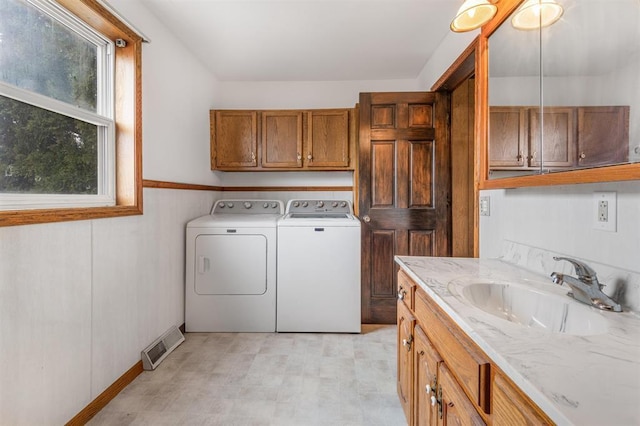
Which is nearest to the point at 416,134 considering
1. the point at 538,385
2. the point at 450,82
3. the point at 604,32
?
the point at 450,82

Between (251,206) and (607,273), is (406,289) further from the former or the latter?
(251,206)

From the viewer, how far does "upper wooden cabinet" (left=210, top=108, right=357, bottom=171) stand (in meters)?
3.11

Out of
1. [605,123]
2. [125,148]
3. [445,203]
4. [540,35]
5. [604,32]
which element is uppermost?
[540,35]

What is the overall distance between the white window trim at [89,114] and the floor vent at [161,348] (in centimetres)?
102

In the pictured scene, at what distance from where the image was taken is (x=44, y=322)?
1.32 metres

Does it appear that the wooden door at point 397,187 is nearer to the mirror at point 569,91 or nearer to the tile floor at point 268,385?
the tile floor at point 268,385

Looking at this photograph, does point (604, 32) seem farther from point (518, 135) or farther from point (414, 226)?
point (414, 226)

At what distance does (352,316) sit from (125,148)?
2.09 metres

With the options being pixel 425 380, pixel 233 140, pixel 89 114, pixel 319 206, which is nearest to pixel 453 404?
pixel 425 380

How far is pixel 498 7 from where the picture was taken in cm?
140

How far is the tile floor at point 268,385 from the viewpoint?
1.60 m

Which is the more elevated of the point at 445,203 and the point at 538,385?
the point at 445,203

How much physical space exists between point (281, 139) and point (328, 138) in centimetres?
48

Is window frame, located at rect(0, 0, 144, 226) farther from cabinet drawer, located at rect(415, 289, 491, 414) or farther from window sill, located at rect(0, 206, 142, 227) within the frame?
cabinet drawer, located at rect(415, 289, 491, 414)
